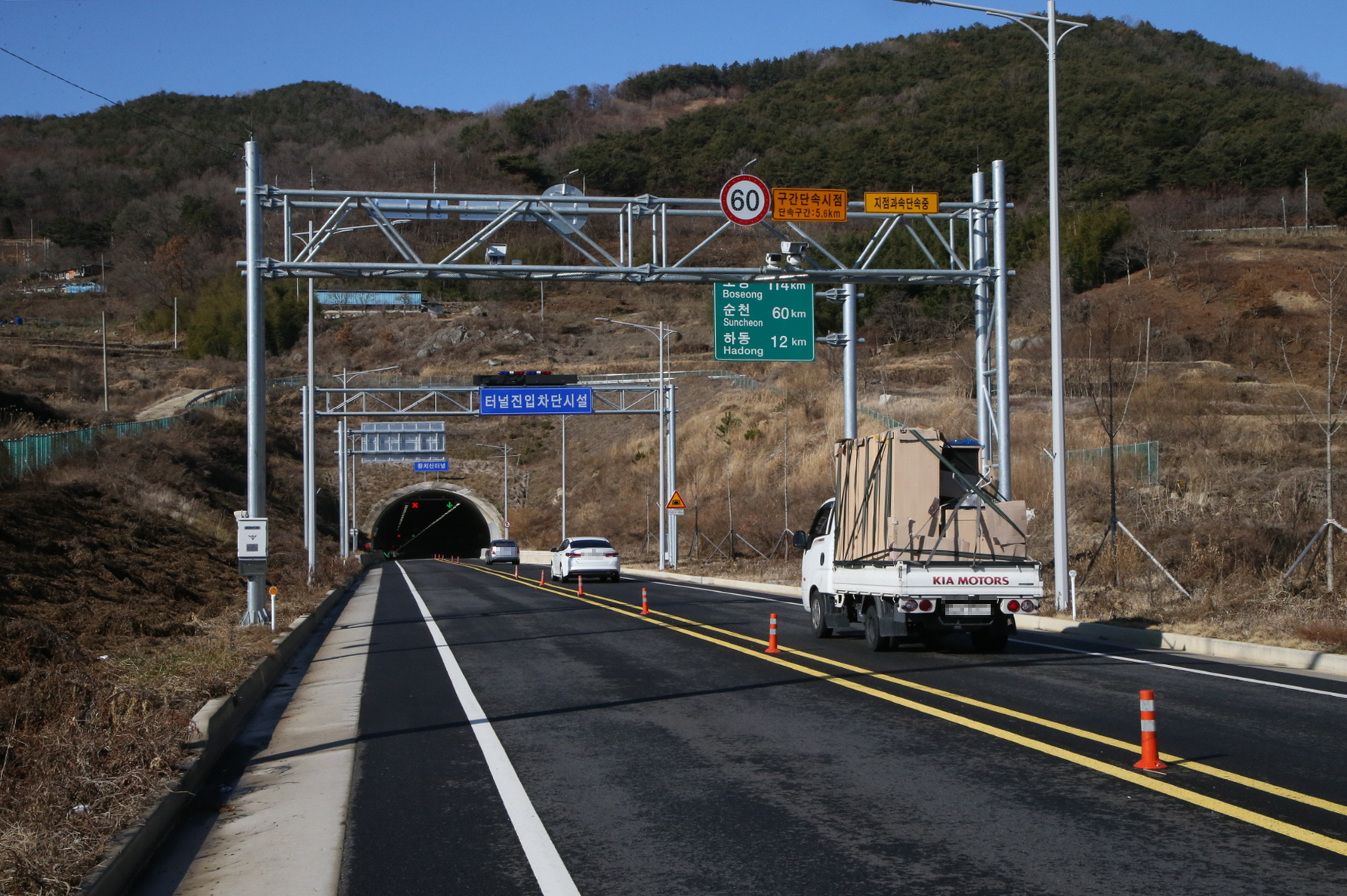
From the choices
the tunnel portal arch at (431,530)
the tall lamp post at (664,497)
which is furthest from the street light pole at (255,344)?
the tunnel portal arch at (431,530)

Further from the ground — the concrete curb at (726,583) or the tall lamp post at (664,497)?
the tall lamp post at (664,497)

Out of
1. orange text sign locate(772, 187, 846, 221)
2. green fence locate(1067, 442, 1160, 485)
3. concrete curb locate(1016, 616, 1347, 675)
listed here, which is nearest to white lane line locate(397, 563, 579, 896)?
concrete curb locate(1016, 616, 1347, 675)

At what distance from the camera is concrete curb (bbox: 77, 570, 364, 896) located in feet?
19.3

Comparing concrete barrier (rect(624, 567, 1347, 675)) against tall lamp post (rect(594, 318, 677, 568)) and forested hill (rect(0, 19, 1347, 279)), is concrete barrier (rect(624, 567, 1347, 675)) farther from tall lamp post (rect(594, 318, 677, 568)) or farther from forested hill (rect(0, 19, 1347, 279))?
forested hill (rect(0, 19, 1347, 279))

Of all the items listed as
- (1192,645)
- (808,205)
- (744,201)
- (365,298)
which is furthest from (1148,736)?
(365,298)

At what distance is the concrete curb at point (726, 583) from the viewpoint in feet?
105

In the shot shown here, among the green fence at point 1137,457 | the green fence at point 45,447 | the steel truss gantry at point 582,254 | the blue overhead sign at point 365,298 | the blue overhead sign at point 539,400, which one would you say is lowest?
the green fence at point 1137,457

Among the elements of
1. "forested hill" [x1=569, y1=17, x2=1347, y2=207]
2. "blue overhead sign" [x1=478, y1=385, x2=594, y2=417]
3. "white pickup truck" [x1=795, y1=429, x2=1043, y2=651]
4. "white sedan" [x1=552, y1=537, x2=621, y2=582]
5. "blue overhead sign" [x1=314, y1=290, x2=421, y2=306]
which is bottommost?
"white sedan" [x1=552, y1=537, x2=621, y2=582]

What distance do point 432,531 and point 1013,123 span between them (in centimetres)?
6502

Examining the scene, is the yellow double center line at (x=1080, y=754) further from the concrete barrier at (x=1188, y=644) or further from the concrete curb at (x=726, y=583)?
the concrete curb at (x=726, y=583)

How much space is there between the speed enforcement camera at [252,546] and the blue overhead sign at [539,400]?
1161 inches

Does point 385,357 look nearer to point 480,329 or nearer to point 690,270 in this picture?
point 480,329

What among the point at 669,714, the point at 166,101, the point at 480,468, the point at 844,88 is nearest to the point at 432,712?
the point at 669,714

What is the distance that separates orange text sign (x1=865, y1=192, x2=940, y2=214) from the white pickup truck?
729 cm
